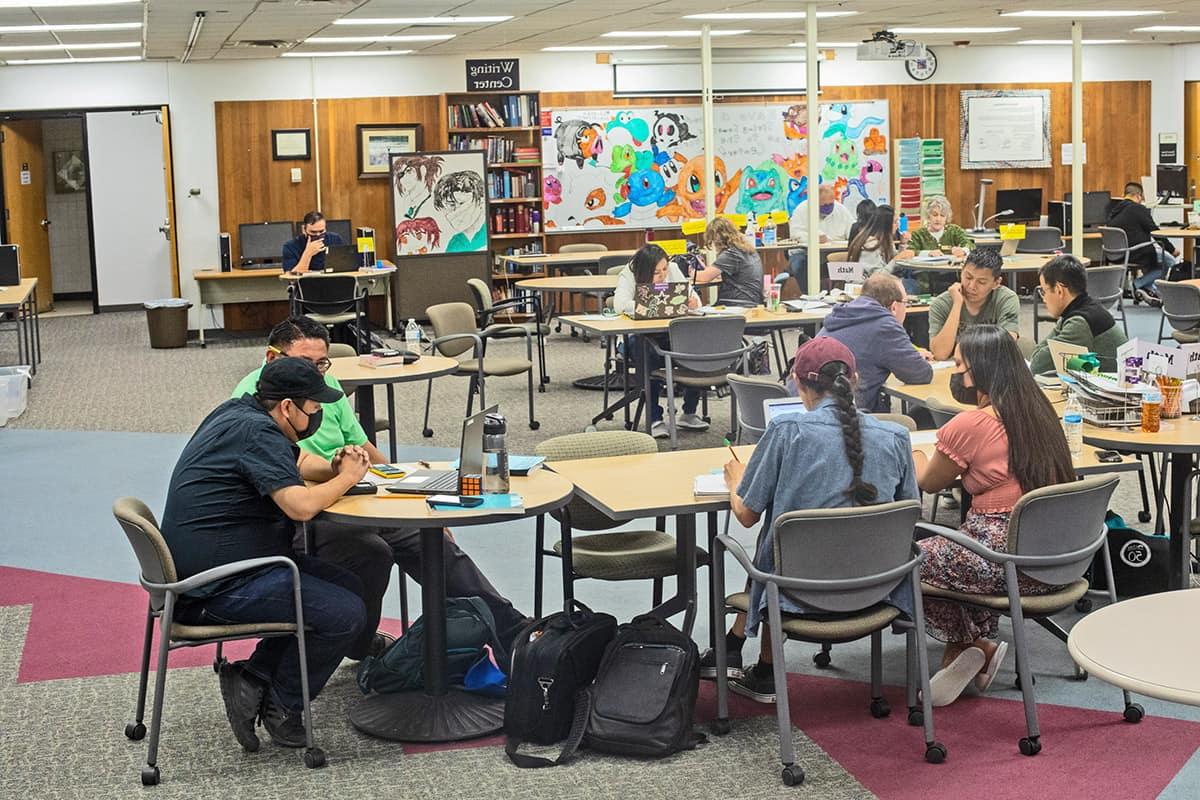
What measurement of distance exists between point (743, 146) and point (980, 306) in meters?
9.79

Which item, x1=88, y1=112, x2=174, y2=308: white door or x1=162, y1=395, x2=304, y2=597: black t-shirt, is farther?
x1=88, y1=112, x2=174, y2=308: white door

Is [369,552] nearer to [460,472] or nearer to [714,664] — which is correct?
[460,472]

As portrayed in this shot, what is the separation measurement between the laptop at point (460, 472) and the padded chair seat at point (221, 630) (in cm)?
58

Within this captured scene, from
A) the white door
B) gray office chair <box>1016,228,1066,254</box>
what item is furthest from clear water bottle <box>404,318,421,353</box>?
the white door

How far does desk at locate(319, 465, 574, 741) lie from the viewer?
4.35 meters

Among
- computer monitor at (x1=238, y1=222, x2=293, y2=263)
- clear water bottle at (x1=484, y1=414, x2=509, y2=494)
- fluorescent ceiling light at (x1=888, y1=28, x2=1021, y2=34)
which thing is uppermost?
fluorescent ceiling light at (x1=888, y1=28, x2=1021, y2=34)

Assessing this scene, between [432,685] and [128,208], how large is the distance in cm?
1384

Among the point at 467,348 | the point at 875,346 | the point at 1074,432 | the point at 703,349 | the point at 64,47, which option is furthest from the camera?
the point at 64,47

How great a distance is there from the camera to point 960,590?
4.46 m

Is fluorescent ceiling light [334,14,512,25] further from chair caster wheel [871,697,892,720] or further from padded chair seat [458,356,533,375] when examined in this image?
chair caster wheel [871,697,892,720]

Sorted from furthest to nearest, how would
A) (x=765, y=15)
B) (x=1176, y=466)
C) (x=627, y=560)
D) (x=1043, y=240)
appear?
(x=1043, y=240)
(x=765, y=15)
(x=1176, y=466)
(x=627, y=560)

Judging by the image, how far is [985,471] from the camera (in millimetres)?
4555

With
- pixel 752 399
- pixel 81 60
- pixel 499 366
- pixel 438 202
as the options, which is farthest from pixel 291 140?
pixel 752 399

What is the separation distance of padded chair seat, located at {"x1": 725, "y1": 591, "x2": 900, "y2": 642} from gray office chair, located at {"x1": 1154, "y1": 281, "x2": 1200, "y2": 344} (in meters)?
6.55
